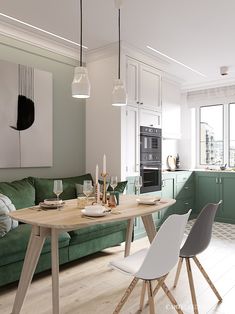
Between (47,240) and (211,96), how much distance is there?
426 centimetres

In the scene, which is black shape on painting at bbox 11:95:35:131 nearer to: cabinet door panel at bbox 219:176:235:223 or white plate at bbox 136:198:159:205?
white plate at bbox 136:198:159:205

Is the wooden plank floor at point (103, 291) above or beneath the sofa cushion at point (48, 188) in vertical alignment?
beneath

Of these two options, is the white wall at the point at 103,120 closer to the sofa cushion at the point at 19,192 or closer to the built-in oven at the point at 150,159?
the built-in oven at the point at 150,159

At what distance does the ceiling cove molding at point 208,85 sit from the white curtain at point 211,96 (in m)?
0.06

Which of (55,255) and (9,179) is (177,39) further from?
(55,255)

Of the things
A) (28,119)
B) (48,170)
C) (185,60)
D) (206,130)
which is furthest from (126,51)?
(206,130)

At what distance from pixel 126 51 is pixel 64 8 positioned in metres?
1.17

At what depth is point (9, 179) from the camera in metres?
3.48

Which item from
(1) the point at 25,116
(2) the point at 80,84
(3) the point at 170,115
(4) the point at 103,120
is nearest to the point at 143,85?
(4) the point at 103,120

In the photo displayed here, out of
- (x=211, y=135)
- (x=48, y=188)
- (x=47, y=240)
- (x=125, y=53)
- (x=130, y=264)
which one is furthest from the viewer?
(x=211, y=135)

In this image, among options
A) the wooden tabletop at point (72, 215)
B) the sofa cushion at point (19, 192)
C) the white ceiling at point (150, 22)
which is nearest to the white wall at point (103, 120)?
the white ceiling at point (150, 22)

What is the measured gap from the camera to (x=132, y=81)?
13.2 ft

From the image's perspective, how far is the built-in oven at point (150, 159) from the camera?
421 centimetres

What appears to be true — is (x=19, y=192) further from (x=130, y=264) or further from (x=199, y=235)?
(x=199, y=235)
